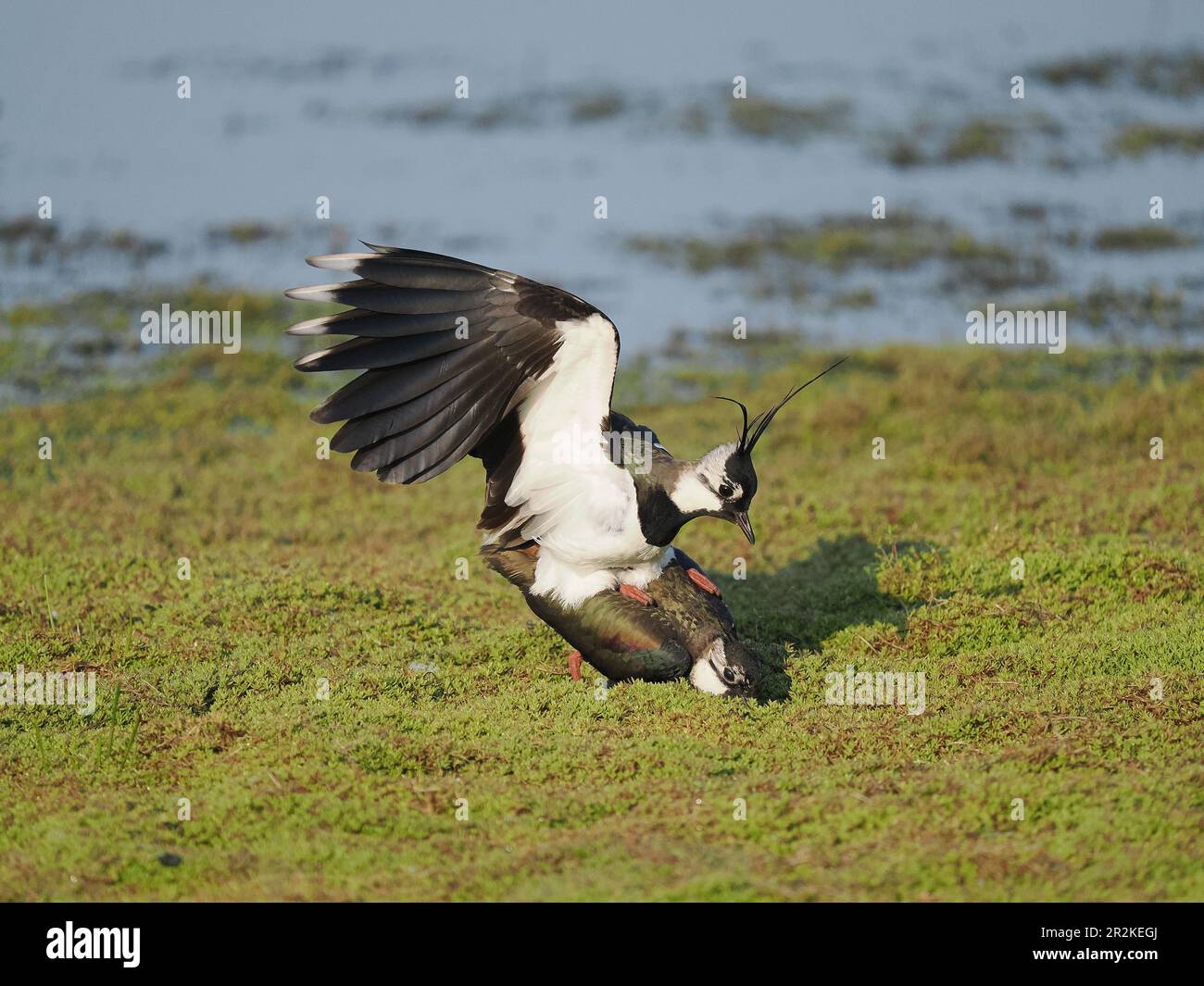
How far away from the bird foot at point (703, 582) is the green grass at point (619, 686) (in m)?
0.42

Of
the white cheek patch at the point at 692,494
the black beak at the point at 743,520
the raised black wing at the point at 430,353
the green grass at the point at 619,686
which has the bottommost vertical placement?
the green grass at the point at 619,686

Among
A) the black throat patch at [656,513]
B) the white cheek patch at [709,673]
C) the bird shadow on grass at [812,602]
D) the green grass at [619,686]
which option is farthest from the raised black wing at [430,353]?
the bird shadow on grass at [812,602]

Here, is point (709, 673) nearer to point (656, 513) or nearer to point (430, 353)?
point (656, 513)

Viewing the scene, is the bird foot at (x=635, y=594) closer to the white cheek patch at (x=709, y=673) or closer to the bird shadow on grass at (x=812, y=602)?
the white cheek patch at (x=709, y=673)

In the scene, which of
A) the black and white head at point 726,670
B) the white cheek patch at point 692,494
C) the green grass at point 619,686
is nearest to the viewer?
the green grass at point 619,686

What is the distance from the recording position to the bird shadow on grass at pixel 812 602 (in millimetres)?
7094

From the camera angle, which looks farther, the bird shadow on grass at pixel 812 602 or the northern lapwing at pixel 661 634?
the bird shadow on grass at pixel 812 602

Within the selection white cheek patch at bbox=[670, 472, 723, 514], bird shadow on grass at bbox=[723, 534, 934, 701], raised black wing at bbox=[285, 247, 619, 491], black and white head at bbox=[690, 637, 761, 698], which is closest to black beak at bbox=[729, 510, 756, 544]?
white cheek patch at bbox=[670, 472, 723, 514]

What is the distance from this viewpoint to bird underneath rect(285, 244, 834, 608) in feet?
20.3

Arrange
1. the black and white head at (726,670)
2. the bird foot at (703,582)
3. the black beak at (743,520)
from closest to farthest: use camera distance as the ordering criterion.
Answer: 1. the black and white head at (726,670)
2. the black beak at (743,520)
3. the bird foot at (703,582)

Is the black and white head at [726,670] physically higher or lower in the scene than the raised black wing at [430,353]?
lower

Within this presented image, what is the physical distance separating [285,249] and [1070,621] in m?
9.15

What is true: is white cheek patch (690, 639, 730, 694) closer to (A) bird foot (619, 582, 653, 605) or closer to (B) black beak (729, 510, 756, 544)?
(A) bird foot (619, 582, 653, 605)

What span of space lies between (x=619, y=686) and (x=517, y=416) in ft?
4.10
